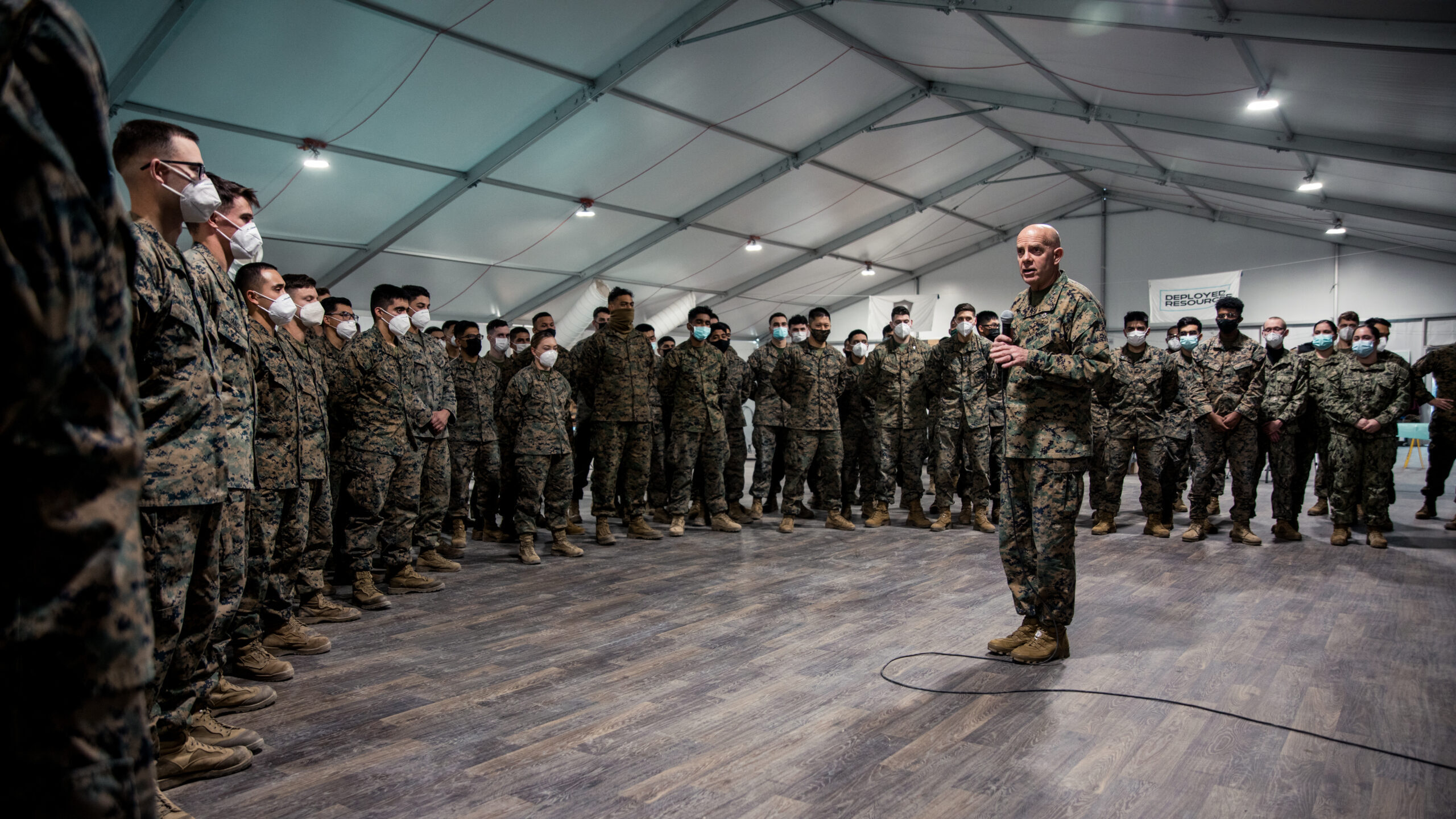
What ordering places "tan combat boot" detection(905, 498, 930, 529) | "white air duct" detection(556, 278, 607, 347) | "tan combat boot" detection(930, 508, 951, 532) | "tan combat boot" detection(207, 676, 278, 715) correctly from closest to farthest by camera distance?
"tan combat boot" detection(207, 676, 278, 715), "tan combat boot" detection(930, 508, 951, 532), "tan combat boot" detection(905, 498, 930, 529), "white air duct" detection(556, 278, 607, 347)

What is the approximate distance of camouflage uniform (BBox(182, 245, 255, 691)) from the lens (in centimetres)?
206

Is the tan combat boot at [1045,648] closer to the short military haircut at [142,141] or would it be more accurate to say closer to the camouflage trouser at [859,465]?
the short military haircut at [142,141]

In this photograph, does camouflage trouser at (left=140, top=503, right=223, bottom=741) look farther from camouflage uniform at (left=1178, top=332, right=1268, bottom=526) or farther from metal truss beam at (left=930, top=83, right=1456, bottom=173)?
metal truss beam at (left=930, top=83, right=1456, bottom=173)

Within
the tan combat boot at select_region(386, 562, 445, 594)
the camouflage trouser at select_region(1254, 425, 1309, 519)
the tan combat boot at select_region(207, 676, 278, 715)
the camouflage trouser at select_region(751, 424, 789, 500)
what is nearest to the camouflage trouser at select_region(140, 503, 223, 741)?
the tan combat boot at select_region(207, 676, 278, 715)

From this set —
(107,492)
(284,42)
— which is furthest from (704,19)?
(107,492)

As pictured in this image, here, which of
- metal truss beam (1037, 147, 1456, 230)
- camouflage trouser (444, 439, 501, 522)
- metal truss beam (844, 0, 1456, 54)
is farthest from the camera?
metal truss beam (1037, 147, 1456, 230)

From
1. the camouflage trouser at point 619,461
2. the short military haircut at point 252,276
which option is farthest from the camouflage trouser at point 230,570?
the camouflage trouser at point 619,461

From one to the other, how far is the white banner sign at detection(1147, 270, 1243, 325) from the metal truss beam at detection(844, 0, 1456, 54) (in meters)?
7.21

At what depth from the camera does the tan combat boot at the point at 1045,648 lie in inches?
111

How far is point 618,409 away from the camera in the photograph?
214 inches

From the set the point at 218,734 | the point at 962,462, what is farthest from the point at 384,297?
the point at 962,462

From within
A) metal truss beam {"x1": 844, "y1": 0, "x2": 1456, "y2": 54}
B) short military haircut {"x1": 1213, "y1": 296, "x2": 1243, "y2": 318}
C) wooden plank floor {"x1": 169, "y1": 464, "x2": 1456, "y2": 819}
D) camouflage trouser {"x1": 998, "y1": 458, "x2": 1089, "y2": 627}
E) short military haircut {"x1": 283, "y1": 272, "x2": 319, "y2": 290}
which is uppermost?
metal truss beam {"x1": 844, "y1": 0, "x2": 1456, "y2": 54}

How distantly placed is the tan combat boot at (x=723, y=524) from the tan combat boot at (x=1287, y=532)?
3.75 meters

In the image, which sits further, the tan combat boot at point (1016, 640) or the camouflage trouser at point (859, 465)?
the camouflage trouser at point (859, 465)
